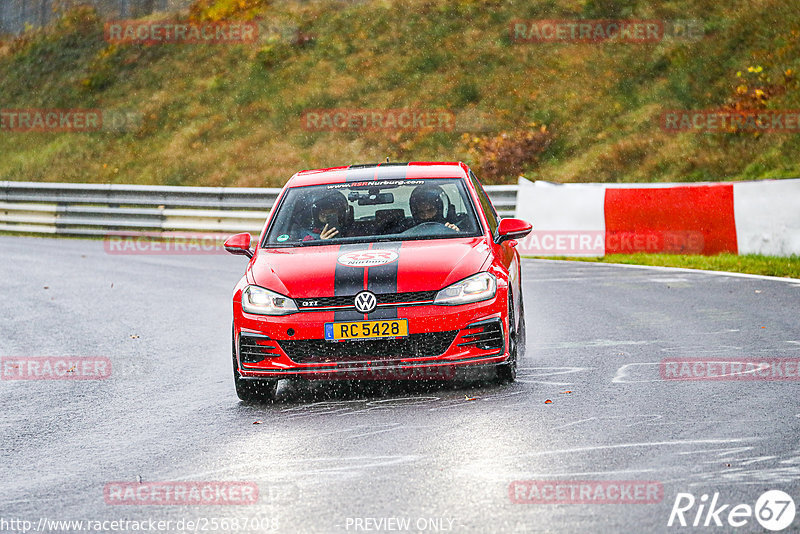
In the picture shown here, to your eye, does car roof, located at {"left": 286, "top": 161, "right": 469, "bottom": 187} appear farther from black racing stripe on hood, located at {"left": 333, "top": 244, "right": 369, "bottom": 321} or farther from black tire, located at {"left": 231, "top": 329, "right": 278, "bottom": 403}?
black tire, located at {"left": 231, "top": 329, "right": 278, "bottom": 403}

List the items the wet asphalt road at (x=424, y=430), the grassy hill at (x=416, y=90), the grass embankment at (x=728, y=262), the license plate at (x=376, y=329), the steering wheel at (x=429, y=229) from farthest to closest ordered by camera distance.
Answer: the grassy hill at (x=416, y=90) → the grass embankment at (x=728, y=262) → the steering wheel at (x=429, y=229) → the license plate at (x=376, y=329) → the wet asphalt road at (x=424, y=430)

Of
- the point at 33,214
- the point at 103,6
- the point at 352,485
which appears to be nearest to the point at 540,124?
the point at 33,214

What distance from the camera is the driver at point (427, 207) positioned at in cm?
902

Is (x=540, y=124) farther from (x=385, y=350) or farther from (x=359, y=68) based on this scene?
(x=385, y=350)

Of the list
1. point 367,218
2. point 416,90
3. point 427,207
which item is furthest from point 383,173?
point 416,90

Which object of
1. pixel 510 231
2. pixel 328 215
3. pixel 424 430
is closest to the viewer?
pixel 424 430

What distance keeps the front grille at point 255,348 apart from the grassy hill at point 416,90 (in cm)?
1710

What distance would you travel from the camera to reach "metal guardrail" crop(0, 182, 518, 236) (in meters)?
23.5

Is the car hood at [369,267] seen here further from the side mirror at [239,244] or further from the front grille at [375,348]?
the side mirror at [239,244]

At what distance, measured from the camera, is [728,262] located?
53.4 feet

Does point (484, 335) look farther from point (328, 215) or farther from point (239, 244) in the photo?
point (239, 244)

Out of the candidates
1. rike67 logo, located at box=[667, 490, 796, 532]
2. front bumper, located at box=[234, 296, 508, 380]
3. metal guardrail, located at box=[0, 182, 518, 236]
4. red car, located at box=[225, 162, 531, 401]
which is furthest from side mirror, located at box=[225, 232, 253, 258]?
metal guardrail, located at box=[0, 182, 518, 236]

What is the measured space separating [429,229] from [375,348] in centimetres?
148

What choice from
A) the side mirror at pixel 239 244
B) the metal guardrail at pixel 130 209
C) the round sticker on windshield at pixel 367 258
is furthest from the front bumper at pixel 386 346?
the metal guardrail at pixel 130 209
